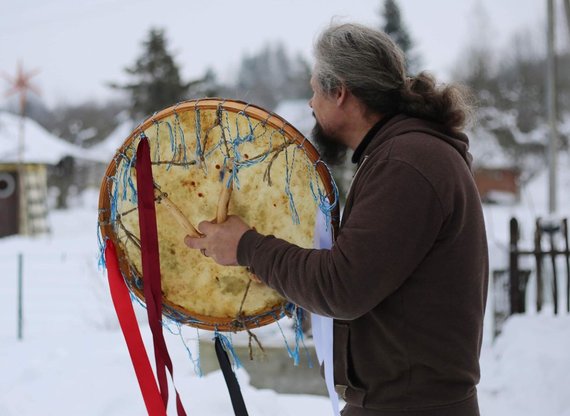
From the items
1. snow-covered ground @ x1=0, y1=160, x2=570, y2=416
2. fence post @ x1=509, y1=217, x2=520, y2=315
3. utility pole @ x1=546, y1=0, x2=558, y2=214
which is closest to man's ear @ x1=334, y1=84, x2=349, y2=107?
snow-covered ground @ x1=0, y1=160, x2=570, y2=416

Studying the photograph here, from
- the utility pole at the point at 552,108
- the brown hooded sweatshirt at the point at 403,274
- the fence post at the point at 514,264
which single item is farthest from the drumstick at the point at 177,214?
the utility pole at the point at 552,108

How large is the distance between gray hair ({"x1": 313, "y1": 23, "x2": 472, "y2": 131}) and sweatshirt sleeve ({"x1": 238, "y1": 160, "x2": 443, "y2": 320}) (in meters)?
0.23

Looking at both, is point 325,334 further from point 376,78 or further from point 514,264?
point 514,264

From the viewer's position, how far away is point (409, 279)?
1.40 metres

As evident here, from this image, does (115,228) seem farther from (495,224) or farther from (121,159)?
(495,224)

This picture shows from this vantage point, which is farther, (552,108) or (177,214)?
(552,108)

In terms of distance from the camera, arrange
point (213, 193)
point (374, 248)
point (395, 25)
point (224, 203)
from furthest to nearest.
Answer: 1. point (395, 25)
2. point (213, 193)
3. point (224, 203)
4. point (374, 248)

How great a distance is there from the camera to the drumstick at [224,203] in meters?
1.69

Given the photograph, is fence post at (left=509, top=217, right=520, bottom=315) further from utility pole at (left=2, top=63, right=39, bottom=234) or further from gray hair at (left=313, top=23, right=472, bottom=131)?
utility pole at (left=2, top=63, right=39, bottom=234)

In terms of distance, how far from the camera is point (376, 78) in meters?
1.50

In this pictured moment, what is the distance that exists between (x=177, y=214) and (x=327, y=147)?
0.47 meters

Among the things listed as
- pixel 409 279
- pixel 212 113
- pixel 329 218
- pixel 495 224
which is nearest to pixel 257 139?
pixel 212 113

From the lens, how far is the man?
1.32 meters

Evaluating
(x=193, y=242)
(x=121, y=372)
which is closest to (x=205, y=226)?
(x=193, y=242)
